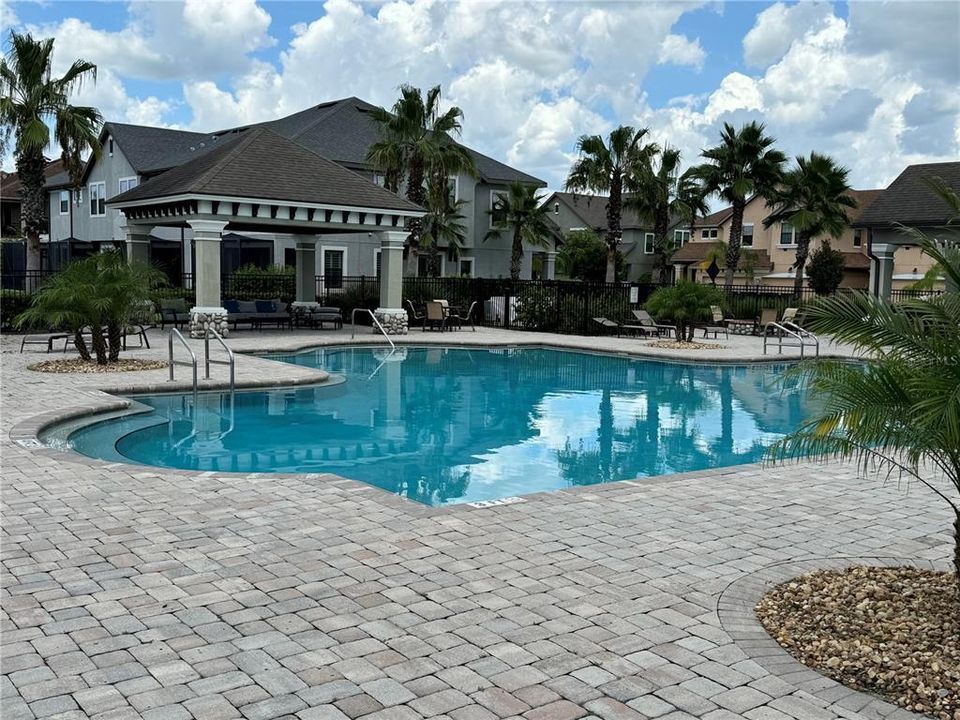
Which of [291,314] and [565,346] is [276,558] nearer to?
[565,346]

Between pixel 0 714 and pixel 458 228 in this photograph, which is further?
pixel 458 228

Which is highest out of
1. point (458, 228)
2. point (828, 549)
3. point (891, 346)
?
point (458, 228)

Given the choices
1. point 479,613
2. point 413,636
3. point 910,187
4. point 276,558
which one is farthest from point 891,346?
point 910,187

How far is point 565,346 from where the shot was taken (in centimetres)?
2395

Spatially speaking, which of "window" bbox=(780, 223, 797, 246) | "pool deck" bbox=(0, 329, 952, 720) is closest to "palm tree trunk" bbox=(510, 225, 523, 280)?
"window" bbox=(780, 223, 797, 246)

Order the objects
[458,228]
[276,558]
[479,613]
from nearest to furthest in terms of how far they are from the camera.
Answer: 1. [479,613]
2. [276,558]
3. [458,228]

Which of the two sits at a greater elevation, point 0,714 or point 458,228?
point 458,228

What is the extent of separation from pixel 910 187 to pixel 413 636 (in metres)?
32.1

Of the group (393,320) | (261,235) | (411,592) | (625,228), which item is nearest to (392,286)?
(393,320)

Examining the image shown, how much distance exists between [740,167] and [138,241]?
78.3 feet

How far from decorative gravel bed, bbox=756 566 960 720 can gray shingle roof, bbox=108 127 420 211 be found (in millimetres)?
20025

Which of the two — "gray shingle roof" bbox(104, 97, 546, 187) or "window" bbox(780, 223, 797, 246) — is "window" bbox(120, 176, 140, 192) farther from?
"window" bbox(780, 223, 797, 246)

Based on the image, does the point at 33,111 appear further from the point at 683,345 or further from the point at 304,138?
the point at 683,345

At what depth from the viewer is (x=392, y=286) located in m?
26.5
